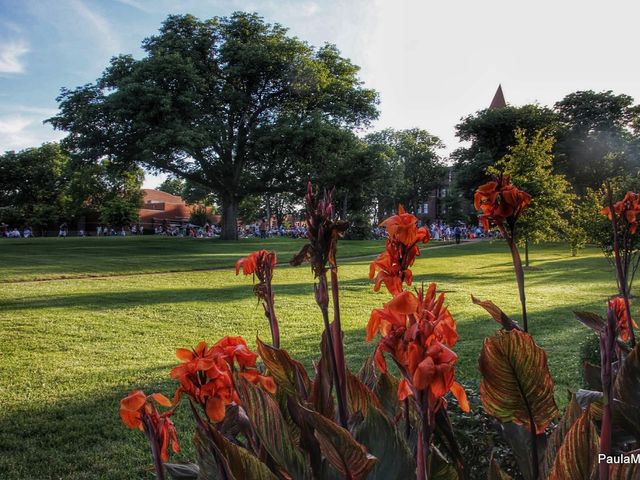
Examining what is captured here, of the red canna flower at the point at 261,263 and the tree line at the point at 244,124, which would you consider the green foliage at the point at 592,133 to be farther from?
the red canna flower at the point at 261,263

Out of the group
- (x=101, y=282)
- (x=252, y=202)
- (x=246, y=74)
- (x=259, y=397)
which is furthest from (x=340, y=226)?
(x=252, y=202)

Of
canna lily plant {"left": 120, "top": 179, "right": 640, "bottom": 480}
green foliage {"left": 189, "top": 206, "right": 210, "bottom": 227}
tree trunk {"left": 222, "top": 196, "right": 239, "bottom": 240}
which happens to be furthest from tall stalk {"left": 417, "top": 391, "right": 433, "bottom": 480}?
green foliage {"left": 189, "top": 206, "right": 210, "bottom": 227}

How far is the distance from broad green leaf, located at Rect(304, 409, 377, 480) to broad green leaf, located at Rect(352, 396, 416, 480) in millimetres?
127

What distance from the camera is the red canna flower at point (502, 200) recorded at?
1202 mm

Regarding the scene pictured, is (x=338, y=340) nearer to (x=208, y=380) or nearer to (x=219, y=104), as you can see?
(x=208, y=380)

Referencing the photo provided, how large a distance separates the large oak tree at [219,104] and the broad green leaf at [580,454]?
72.9 feet

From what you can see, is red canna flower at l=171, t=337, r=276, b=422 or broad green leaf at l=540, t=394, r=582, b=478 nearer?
red canna flower at l=171, t=337, r=276, b=422

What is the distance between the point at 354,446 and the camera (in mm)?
749

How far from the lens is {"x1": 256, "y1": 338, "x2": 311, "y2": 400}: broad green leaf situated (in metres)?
1.12

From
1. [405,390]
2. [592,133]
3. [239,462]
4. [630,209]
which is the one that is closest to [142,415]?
[239,462]

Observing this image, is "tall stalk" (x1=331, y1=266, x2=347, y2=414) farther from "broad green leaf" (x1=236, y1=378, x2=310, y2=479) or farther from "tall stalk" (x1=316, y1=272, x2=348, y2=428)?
"broad green leaf" (x1=236, y1=378, x2=310, y2=479)

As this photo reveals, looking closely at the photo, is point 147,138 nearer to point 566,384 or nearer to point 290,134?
point 290,134

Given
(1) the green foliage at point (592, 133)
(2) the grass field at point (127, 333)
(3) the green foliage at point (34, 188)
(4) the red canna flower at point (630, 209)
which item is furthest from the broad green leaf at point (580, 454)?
(3) the green foliage at point (34, 188)

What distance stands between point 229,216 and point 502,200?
3141cm
